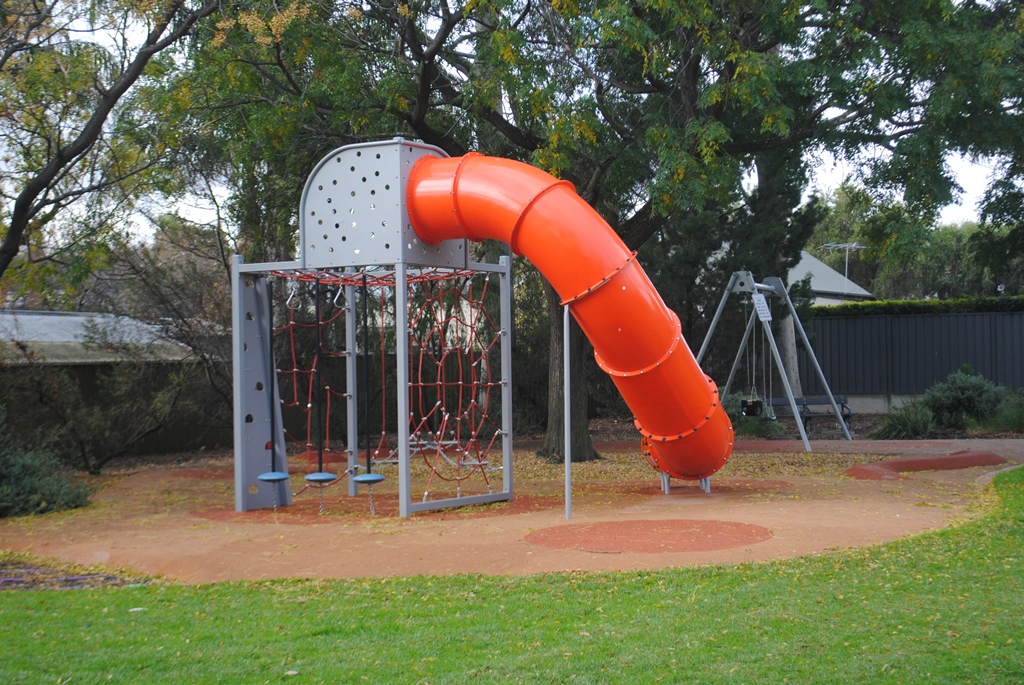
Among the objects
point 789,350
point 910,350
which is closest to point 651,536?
point 789,350

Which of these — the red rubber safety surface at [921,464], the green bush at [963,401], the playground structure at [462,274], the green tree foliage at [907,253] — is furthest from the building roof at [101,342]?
the green bush at [963,401]

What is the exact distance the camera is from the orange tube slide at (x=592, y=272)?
9.30 metres

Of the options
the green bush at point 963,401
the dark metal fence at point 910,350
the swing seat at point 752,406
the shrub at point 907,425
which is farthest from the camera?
the dark metal fence at point 910,350

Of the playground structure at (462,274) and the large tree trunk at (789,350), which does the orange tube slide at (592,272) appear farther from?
the large tree trunk at (789,350)

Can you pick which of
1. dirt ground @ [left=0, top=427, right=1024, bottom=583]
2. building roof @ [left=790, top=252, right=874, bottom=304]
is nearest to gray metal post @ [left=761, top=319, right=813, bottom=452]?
dirt ground @ [left=0, top=427, right=1024, bottom=583]

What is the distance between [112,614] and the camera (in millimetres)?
6051

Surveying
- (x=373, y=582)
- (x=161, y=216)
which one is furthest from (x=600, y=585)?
(x=161, y=216)

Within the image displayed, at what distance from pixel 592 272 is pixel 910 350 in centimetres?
1595

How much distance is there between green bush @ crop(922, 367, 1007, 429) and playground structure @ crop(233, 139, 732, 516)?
31.2 feet

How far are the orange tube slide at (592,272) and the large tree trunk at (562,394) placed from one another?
4589mm

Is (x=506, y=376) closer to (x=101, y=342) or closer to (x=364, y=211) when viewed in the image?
(x=364, y=211)

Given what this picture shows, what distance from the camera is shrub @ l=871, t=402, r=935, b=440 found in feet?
57.3

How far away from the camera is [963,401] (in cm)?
1836

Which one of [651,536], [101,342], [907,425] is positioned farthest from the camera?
[907,425]
